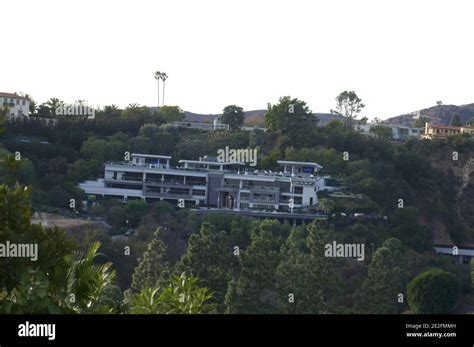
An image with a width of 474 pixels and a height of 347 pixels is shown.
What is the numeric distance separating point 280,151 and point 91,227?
1864 centimetres

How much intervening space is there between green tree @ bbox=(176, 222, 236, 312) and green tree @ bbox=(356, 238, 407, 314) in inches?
128

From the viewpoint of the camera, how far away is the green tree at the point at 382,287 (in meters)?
A: 24.7

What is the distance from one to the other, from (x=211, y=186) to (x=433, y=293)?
1867 cm

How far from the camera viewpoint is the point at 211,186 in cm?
4538

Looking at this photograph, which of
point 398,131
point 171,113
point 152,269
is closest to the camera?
point 152,269

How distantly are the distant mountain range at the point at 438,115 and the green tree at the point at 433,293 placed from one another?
5671cm

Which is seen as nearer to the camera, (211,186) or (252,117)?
(211,186)

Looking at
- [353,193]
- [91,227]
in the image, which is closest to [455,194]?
[353,193]

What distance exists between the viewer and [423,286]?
27781 millimetres

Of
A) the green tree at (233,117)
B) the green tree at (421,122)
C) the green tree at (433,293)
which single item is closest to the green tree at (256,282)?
the green tree at (433,293)

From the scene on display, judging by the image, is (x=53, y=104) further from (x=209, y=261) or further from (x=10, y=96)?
(x=209, y=261)

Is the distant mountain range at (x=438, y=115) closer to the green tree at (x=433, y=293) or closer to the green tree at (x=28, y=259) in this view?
the green tree at (x=433, y=293)

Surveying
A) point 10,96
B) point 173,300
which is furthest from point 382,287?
point 10,96
